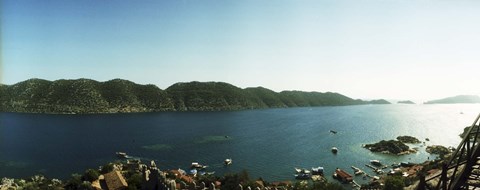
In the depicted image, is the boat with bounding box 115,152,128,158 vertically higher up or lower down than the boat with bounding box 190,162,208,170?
higher up

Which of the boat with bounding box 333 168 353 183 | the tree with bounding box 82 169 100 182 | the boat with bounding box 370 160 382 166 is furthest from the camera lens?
the boat with bounding box 370 160 382 166

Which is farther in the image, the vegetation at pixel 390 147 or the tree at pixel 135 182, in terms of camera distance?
the vegetation at pixel 390 147

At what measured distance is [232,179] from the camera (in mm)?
58406

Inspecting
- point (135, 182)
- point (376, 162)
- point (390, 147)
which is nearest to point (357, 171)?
point (376, 162)

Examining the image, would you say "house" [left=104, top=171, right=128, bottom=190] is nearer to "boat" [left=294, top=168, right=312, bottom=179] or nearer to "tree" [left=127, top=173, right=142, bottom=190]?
"tree" [left=127, top=173, right=142, bottom=190]

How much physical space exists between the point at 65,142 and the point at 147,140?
26.4 metres

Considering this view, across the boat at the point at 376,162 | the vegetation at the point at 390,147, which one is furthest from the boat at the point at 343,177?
the vegetation at the point at 390,147

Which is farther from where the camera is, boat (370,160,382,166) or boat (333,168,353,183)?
boat (370,160,382,166)

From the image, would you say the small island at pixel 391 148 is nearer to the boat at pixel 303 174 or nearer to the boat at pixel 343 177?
the boat at pixel 343 177

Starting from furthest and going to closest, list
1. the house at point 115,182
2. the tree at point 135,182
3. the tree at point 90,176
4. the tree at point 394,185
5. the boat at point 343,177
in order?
the boat at point 343,177 → the tree at point 90,176 → the tree at point 394,185 → the house at point 115,182 → the tree at point 135,182

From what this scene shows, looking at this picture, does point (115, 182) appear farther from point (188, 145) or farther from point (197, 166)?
point (188, 145)

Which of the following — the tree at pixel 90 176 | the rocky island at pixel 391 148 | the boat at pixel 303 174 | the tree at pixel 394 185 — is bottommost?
the boat at pixel 303 174

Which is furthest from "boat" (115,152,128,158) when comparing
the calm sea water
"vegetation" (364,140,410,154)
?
"vegetation" (364,140,410,154)

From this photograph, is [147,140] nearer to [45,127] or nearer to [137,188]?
[45,127]
